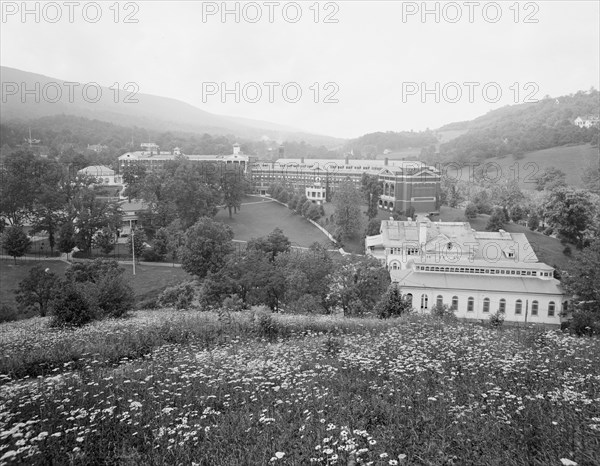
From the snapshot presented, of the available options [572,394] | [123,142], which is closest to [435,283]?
[572,394]

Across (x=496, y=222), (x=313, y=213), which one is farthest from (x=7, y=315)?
(x=496, y=222)

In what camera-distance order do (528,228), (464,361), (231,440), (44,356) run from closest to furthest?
(231,440) < (464,361) < (44,356) < (528,228)

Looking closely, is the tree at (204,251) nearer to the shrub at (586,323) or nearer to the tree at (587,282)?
the tree at (587,282)

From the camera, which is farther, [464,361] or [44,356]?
[44,356]

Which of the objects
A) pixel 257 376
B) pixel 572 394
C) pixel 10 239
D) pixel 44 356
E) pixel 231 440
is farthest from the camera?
pixel 10 239

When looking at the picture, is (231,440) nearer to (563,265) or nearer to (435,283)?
(435,283)

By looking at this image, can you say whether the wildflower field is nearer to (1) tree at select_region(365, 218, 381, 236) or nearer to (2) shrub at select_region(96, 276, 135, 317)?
(2) shrub at select_region(96, 276, 135, 317)

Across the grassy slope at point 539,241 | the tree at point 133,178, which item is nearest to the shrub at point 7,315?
the tree at point 133,178
